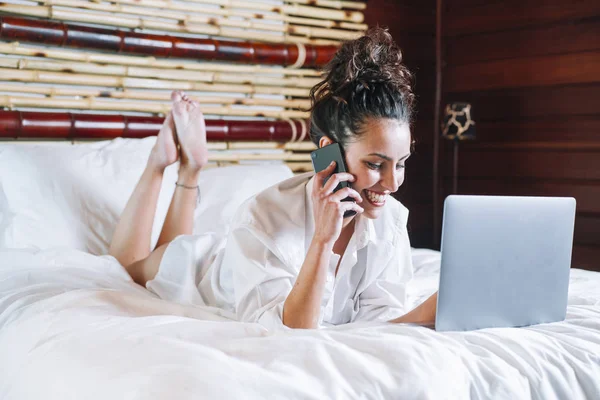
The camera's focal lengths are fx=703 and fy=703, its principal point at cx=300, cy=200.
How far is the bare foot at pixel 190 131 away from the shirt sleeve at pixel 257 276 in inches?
32.7

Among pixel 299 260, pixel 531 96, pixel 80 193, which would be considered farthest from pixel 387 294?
pixel 531 96

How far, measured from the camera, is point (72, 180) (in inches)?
102

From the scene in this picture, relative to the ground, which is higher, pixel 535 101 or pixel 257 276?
pixel 535 101

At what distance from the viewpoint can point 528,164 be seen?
3.75 metres

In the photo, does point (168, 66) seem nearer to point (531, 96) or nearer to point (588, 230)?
point (531, 96)

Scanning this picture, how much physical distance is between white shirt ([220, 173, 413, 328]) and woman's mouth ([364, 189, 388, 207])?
6.2 inches

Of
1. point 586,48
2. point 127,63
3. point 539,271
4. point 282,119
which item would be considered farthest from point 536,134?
point 539,271

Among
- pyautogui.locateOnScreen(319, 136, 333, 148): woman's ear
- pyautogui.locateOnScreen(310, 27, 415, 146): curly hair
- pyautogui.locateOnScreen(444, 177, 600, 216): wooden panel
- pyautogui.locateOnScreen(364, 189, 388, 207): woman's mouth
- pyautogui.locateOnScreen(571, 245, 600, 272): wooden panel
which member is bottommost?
pyautogui.locateOnScreen(571, 245, 600, 272): wooden panel

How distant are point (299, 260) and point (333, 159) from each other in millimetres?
272

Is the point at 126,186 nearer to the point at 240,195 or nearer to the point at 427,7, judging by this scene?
the point at 240,195

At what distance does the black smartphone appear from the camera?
1707 mm

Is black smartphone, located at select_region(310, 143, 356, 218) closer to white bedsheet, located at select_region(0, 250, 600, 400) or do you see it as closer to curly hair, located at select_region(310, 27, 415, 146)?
curly hair, located at select_region(310, 27, 415, 146)

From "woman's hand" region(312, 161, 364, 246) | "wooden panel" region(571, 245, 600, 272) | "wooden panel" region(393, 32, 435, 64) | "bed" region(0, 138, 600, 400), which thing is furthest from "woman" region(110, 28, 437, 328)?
"wooden panel" region(393, 32, 435, 64)

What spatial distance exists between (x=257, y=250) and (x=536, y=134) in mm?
2444
